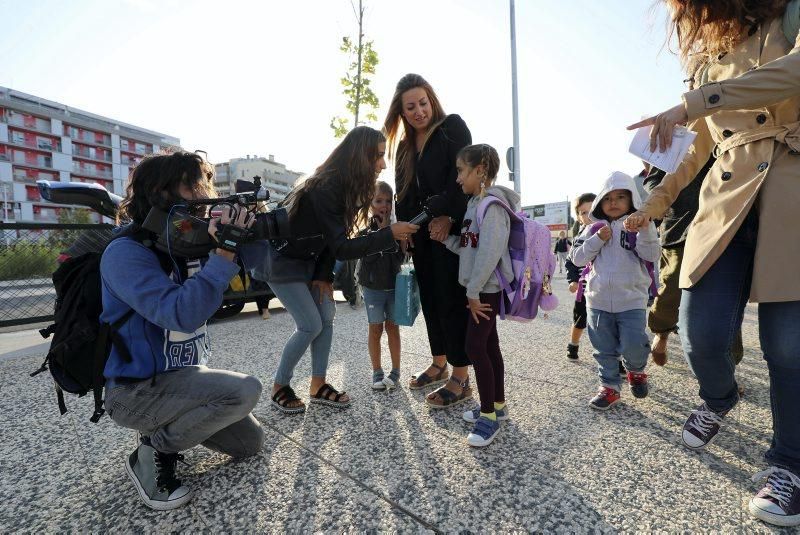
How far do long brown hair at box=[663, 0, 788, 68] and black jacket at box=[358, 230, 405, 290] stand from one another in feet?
5.87

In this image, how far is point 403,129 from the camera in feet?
8.84

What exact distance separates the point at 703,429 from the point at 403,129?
223 centimetres

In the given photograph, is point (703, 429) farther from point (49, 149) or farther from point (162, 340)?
point (49, 149)

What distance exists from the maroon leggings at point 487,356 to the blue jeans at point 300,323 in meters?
0.90

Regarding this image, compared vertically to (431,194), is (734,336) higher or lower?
lower

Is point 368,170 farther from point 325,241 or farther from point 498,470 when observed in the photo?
point 498,470

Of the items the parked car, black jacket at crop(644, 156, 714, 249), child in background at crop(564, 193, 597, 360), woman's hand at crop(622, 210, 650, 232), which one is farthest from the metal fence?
black jacket at crop(644, 156, 714, 249)

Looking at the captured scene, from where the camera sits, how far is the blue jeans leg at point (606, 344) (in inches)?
93.4

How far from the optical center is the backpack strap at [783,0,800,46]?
139 cm

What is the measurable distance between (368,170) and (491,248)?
848 mm

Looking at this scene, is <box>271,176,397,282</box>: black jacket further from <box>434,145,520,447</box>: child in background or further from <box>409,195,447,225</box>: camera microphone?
<box>434,145,520,447</box>: child in background

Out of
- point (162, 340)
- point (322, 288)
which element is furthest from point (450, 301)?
point (162, 340)

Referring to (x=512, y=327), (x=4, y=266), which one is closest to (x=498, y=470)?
(x=512, y=327)

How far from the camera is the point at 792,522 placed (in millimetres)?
1304
